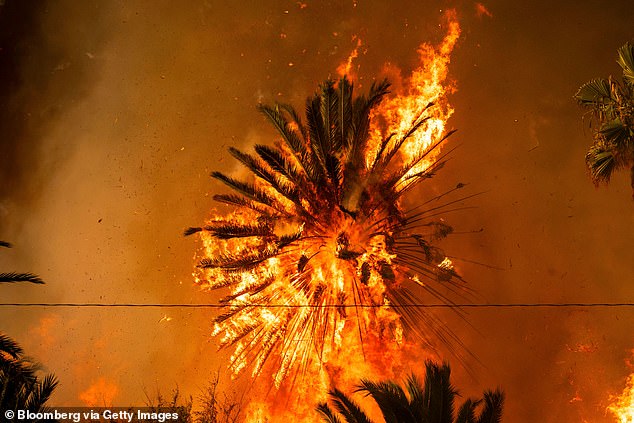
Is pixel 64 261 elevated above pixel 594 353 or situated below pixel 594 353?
above

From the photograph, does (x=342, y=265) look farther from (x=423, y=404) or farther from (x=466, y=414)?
(x=466, y=414)

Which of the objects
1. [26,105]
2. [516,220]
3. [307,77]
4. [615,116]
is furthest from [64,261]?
[615,116]

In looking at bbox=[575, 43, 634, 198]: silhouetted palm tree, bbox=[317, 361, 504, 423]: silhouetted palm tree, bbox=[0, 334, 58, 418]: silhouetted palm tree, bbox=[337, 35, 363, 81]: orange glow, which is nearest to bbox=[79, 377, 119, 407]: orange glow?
bbox=[0, 334, 58, 418]: silhouetted palm tree

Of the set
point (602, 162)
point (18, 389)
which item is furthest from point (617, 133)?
point (18, 389)

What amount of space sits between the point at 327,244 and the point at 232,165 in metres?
3.16

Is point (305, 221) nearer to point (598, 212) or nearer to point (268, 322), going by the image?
point (268, 322)

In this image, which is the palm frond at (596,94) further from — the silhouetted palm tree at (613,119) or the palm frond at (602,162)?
the palm frond at (602,162)

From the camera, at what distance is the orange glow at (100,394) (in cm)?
1301

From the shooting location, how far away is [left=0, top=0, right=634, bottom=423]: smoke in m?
12.1

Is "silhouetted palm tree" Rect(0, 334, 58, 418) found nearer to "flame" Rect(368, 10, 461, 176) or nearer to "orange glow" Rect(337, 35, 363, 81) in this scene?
"flame" Rect(368, 10, 461, 176)

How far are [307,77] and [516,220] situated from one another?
5766 mm

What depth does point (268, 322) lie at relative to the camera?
1183cm

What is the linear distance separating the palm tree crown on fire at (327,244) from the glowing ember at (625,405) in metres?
3.72

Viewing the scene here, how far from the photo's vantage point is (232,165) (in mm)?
13391
